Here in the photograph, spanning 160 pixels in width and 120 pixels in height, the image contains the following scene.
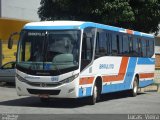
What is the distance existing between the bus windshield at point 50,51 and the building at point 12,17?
1467cm

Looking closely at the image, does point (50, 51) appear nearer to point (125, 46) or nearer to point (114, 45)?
point (114, 45)

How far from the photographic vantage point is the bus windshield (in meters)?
17.3

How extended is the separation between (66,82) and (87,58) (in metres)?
1.34

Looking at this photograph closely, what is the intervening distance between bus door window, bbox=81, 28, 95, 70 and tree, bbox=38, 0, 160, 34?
8.68m

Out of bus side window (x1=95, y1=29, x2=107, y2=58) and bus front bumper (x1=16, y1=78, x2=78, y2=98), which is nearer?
bus front bumper (x1=16, y1=78, x2=78, y2=98)

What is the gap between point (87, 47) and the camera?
59.2ft

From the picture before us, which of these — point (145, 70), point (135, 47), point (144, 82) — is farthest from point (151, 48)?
point (135, 47)

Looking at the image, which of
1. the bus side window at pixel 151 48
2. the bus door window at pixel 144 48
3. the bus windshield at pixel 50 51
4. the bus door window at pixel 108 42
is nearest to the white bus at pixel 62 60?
the bus windshield at pixel 50 51

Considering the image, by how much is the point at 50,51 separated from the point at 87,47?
134cm

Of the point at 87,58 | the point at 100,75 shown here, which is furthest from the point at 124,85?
the point at 87,58

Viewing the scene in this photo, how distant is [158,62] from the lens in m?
43.4

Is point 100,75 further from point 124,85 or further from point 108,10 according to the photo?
point 108,10

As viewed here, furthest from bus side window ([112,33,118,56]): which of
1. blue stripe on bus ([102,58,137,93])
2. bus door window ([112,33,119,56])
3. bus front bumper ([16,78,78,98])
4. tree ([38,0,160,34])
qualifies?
tree ([38,0,160,34])

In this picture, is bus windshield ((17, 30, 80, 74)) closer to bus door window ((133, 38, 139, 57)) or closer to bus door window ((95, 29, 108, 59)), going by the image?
bus door window ((95, 29, 108, 59))
